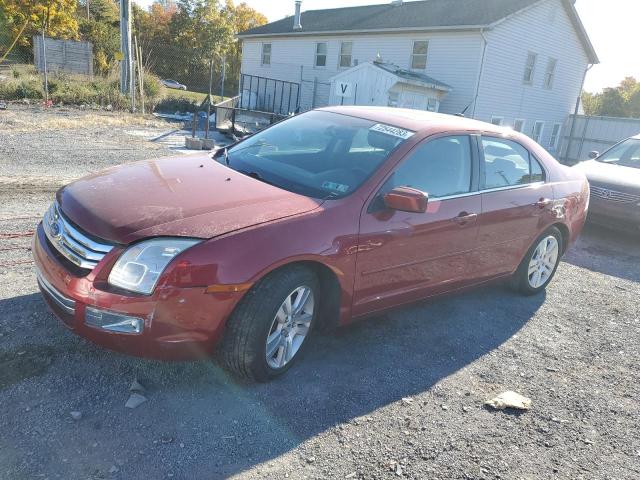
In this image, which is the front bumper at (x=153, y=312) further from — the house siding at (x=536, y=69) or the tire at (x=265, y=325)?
the house siding at (x=536, y=69)

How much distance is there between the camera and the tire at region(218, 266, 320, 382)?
9.35 feet

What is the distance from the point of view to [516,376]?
370 centimetres

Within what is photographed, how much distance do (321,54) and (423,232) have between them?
21.9 metres

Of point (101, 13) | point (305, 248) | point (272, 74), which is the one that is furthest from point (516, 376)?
point (101, 13)

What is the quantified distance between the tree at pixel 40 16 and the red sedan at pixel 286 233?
3017 cm

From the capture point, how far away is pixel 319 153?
3.90 meters

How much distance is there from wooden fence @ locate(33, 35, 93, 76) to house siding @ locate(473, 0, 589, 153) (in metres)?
16.5

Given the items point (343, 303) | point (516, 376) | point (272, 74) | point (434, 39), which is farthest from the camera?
point (272, 74)

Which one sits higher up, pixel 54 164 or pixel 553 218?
pixel 553 218

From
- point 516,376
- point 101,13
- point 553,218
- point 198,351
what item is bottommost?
point 516,376

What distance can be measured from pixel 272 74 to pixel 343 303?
25305mm

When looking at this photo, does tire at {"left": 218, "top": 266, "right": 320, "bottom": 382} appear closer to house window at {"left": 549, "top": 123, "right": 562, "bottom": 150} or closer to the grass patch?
the grass patch

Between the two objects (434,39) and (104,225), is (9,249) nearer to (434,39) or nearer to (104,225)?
(104,225)

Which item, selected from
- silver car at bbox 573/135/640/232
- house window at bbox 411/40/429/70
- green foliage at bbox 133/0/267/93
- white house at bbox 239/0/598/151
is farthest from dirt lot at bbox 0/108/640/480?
green foliage at bbox 133/0/267/93
